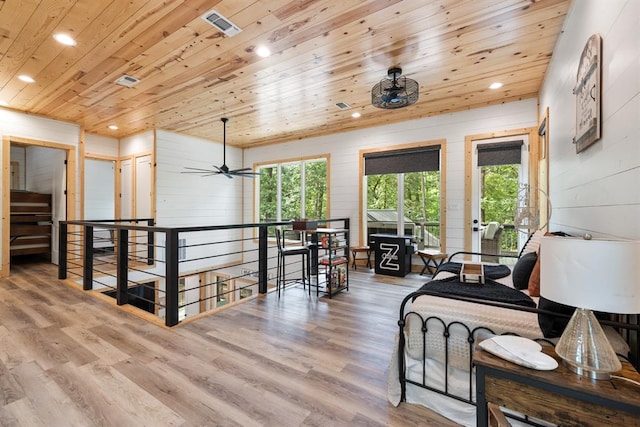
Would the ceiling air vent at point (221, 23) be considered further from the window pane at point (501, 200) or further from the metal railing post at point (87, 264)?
the window pane at point (501, 200)

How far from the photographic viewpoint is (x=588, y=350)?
1111 mm

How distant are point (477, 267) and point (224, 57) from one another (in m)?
3.41

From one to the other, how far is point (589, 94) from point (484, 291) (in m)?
1.46

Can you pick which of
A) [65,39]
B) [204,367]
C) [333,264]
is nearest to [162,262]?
[204,367]

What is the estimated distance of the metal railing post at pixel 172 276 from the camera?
2.92 metres

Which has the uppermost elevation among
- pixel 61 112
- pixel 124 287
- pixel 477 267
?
pixel 61 112

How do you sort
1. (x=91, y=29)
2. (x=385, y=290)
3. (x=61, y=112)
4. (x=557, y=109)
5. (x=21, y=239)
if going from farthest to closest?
(x=21, y=239), (x=61, y=112), (x=385, y=290), (x=557, y=109), (x=91, y=29)

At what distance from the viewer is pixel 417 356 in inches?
73.1

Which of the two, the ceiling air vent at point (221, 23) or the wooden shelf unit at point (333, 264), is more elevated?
the ceiling air vent at point (221, 23)

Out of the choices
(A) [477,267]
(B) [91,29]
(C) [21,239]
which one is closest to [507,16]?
(A) [477,267]

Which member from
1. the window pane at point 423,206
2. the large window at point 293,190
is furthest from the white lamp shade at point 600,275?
the large window at point 293,190

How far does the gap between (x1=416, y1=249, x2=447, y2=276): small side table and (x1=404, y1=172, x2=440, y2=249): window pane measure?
29cm

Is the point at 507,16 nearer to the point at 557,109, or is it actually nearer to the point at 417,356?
the point at 557,109

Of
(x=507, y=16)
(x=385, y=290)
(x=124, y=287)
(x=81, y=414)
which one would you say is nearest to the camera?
(x=81, y=414)
